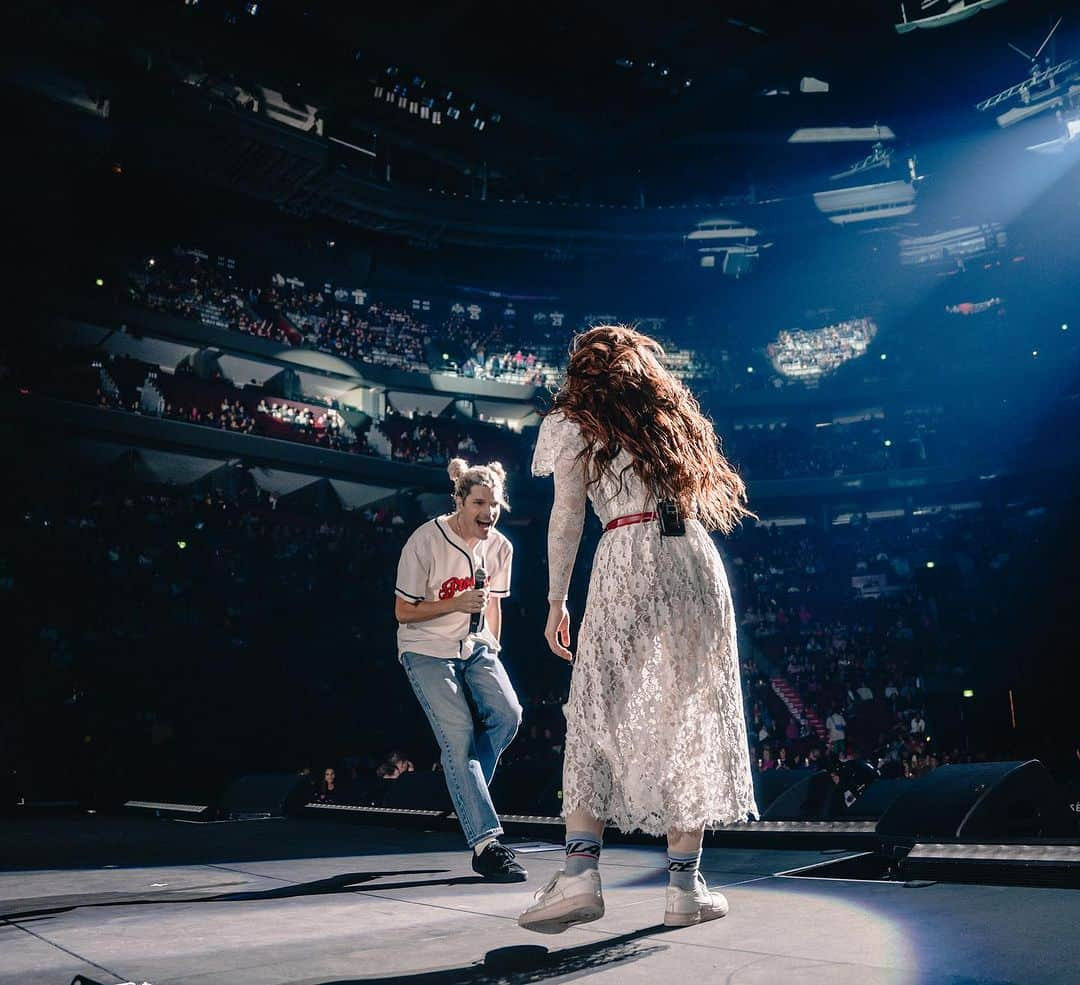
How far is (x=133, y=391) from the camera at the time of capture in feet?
65.9

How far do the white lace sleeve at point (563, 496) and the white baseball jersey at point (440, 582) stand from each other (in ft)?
3.20

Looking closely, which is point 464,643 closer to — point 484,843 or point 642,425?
point 484,843

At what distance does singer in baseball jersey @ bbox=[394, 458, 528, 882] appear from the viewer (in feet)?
11.2

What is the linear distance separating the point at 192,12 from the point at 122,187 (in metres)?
4.90

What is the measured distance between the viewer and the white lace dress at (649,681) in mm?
2418

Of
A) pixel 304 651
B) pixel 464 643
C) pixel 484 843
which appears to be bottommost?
pixel 484 843

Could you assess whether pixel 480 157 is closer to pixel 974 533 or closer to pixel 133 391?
pixel 133 391

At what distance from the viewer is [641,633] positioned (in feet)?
8.23

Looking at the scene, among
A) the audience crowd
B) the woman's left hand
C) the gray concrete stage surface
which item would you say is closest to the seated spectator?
the audience crowd

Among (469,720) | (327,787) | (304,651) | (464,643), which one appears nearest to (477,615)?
(464,643)

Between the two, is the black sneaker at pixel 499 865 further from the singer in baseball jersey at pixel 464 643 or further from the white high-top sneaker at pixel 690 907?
the white high-top sneaker at pixel 690 907

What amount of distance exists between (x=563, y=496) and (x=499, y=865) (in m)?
1.60

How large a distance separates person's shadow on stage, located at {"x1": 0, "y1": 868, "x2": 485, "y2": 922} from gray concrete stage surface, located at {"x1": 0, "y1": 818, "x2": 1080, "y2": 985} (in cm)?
1

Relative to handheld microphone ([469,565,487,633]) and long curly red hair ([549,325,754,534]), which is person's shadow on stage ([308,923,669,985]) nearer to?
long curly red hair ([549,325,754,534])
